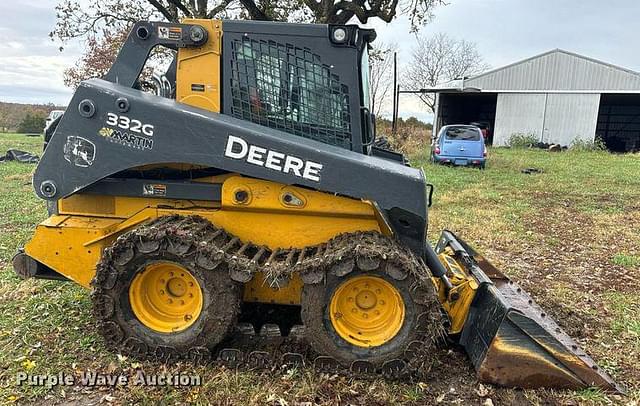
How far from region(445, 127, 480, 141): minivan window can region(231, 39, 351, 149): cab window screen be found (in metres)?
14.0

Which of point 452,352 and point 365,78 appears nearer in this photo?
point 452,352

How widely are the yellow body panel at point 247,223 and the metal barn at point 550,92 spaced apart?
26.0 meters

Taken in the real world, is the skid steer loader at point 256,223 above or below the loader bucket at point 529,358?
above

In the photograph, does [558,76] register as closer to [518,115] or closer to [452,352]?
[518,115]

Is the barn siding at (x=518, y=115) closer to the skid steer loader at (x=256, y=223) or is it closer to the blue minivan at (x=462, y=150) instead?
the blue minivan at (x=462, y=150)

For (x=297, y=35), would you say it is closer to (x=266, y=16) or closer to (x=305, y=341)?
(x=305, y=341)

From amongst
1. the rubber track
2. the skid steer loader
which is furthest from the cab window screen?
the rubber track

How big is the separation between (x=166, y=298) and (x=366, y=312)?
151 cm

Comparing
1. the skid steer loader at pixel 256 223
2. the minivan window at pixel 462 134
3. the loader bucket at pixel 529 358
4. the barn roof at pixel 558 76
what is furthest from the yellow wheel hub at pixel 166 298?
the barn roof at pixel 558 76

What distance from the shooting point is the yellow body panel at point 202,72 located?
394cm

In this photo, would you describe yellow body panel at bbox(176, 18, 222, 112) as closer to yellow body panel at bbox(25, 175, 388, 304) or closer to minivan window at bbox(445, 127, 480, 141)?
yellow body panel at bbox(25, 175, 388, 304)

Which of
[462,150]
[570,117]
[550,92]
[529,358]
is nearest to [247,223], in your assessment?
[529,358]

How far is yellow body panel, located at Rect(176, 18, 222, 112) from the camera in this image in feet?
12.9

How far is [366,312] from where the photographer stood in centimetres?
382
